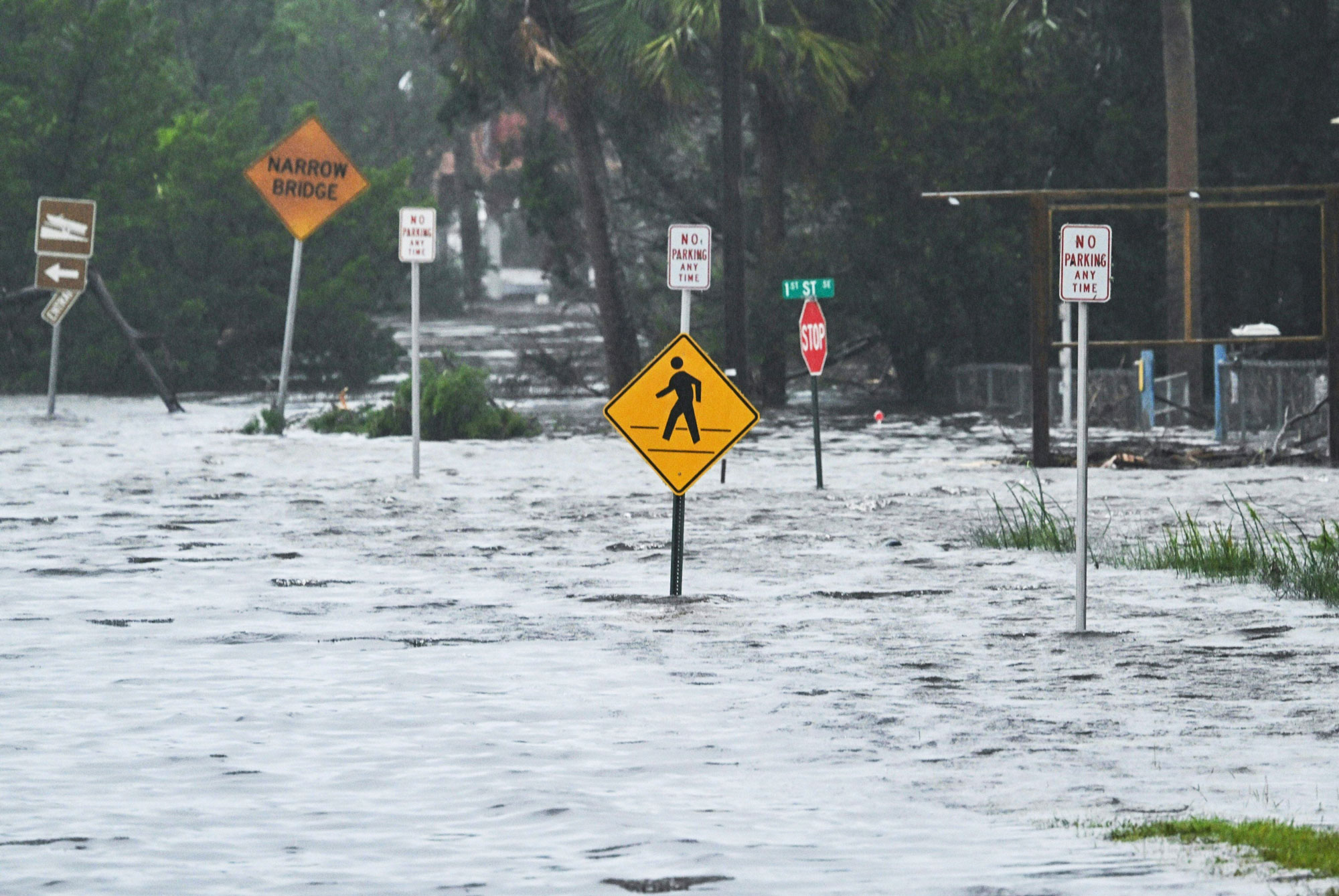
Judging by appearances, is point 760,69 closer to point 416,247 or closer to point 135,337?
point 135,337

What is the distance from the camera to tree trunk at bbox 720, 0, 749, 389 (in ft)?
125

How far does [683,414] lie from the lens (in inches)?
589

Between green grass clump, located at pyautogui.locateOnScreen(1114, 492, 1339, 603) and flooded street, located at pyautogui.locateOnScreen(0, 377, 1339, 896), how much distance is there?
0.26 metres

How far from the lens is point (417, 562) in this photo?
17.0 meters

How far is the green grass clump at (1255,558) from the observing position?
47.9 ft

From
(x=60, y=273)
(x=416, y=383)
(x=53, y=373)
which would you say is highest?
(x=60, y=273)

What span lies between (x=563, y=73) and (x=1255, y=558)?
85.9 feet

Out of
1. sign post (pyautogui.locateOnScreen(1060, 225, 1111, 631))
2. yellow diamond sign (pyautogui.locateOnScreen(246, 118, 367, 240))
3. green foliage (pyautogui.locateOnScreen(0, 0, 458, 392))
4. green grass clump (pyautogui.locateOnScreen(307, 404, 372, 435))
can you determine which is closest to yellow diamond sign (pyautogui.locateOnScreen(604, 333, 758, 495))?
sign post (pyautogui.locateOnScreen(1060, 225, 1111, 631))

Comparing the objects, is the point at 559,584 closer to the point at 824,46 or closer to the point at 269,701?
the point at 269,701

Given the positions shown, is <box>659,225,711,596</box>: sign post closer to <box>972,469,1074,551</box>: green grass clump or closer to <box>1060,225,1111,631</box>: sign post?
<box>972,469,1074,551</box>: green grass clump

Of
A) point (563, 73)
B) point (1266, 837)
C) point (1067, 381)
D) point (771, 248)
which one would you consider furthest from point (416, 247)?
point (771, 248)

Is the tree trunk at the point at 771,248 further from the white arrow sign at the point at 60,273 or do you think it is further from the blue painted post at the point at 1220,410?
the white arrow sign at the point at 60,273

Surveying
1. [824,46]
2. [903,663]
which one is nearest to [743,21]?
[824,46]

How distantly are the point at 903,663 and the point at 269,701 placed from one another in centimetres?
324
